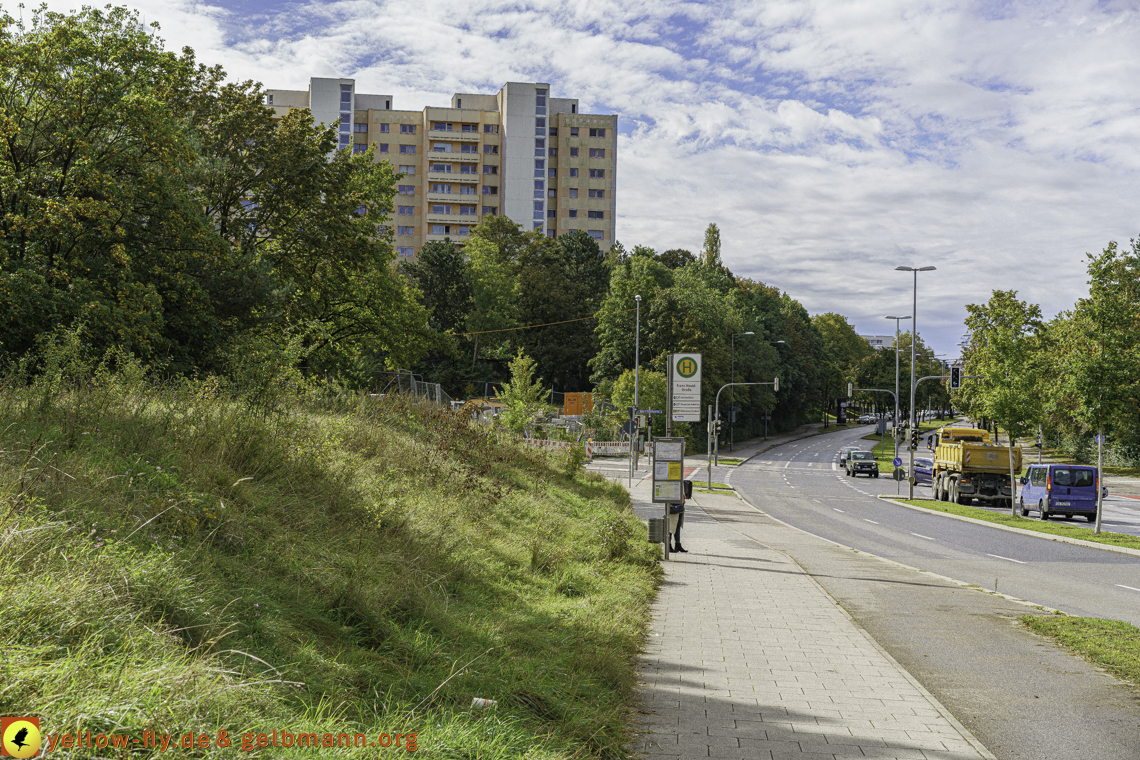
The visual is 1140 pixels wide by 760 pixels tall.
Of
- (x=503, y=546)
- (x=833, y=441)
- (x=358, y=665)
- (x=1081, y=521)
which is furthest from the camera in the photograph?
(x=833, y=441)

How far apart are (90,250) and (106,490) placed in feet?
38.3

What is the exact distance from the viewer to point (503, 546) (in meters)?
11.1

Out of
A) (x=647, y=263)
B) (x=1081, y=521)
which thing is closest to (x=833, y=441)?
(x=647, y=263)

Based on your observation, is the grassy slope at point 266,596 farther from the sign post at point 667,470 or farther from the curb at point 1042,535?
the curb at point 1042,535

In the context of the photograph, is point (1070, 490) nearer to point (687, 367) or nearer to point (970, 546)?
point (970, 546)

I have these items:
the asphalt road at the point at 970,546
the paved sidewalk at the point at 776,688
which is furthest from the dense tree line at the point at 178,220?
the asphalt road at the point at 970,546

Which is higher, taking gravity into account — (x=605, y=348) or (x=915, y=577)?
(x=605, y=348)

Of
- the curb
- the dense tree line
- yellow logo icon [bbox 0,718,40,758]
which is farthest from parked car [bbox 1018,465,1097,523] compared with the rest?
yellow logo icon [bbox 0,718,40,758]

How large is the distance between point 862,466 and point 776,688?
169 feet

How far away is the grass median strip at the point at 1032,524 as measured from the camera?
2131 cm

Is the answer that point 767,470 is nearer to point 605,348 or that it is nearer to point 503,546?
point 605,348

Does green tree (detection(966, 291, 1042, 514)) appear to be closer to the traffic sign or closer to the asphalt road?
the asphalt road

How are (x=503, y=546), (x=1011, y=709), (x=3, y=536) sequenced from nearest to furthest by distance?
(x=3, y=536), (x=1011, y=709), (x=503, y=546)

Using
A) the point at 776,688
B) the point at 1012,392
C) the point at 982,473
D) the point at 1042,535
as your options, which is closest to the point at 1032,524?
the point at 1042,535
